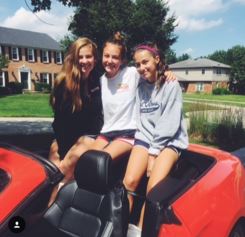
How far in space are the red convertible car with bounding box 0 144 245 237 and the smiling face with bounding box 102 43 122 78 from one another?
1.21 meters

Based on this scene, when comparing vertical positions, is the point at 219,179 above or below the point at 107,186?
below

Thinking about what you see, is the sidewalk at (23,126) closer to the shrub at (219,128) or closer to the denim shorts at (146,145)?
the shrub at (219,128)

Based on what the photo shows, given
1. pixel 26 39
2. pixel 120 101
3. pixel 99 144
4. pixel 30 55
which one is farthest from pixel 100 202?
pixel 26 39

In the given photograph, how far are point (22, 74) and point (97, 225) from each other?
47.9 metres

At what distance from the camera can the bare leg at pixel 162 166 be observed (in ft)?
10.1

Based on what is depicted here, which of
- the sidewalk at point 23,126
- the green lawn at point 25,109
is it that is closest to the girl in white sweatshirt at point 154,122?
the sidewalk at point 23,126

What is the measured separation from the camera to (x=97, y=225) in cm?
258

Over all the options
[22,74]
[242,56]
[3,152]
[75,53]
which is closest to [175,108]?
[75,53]

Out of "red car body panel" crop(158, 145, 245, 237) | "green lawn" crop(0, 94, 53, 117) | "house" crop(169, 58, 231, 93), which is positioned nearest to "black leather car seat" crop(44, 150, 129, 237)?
"red car body panel" crop(158, 145, 245, 237)

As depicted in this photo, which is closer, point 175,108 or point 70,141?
point 175,108

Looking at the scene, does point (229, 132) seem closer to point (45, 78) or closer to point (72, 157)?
point (72, 157)

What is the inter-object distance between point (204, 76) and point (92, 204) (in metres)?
81.2

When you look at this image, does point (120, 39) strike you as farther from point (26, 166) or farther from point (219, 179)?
point (26, 166)

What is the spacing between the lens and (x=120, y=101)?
12.3 ft
